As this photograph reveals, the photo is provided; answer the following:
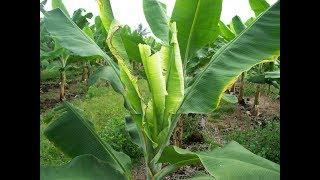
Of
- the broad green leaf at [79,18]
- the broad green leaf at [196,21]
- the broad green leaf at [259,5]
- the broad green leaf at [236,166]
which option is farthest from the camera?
the broad green leaf at [79,18]

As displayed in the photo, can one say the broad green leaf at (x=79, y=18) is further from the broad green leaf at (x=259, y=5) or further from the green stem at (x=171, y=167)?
the green stem at (x=171, y=167)

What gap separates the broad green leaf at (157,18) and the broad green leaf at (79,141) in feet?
2.65

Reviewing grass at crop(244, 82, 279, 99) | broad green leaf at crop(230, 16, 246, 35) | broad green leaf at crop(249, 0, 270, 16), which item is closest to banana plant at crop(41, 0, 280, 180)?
broad green leaf at crop(249, 0, 270, 16)

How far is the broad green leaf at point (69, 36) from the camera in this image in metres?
2.17

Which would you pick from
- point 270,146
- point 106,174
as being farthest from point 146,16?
point 270,146

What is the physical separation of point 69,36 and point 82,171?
0.89m

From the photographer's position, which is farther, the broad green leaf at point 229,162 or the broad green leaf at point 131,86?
the broad green leaf at point 131,86

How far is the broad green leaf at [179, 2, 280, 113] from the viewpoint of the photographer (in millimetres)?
2021

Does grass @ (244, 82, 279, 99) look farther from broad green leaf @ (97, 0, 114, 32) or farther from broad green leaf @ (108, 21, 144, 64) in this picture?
broad green leaf @ (97, 0, 114, 32)

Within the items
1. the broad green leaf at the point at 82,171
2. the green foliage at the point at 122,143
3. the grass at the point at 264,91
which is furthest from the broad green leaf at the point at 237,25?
the grass at the point at 264,91

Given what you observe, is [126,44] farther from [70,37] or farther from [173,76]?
[173,76]

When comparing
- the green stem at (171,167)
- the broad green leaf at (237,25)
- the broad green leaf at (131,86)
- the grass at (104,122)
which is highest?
the broad green leaf at (237,25)
